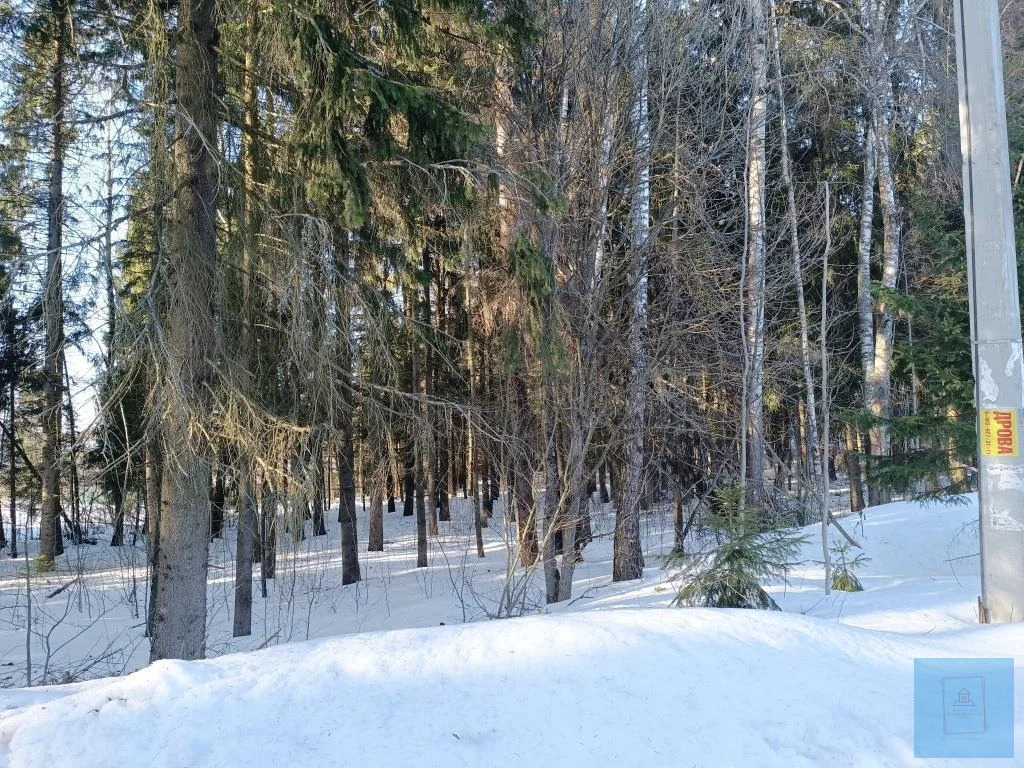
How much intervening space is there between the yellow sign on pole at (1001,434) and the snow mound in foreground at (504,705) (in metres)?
2.51

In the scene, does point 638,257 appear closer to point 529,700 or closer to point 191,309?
point 191,309

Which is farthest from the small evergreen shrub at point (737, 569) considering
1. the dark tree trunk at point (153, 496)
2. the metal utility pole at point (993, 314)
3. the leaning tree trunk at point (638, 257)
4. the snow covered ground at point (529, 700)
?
the leaning tree trunk at point (638, 257)

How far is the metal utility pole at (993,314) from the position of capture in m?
5.83

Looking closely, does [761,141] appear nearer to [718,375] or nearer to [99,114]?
[718,375]

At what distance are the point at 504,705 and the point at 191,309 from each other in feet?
15.9

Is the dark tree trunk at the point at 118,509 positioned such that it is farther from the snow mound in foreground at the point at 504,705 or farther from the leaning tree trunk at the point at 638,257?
the leaning tree trunk at the point at 638,257

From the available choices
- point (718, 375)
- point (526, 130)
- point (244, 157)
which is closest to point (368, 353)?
point (244, 157)

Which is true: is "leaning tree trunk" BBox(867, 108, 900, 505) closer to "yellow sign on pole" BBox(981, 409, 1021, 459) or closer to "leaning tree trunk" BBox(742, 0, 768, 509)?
"leaning tree trunk" BBox(742, 0, 768, 509)

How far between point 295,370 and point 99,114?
9.57 ft

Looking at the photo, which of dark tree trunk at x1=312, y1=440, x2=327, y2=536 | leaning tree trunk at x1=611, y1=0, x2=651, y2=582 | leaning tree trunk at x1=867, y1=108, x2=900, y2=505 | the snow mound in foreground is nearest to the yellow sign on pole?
the snow mound in foreground

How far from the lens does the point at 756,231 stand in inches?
494

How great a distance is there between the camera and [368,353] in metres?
7.72

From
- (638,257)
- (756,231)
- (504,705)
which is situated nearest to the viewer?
(504,705)

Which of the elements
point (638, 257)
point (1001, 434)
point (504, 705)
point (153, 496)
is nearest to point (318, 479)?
point (153, 496)
